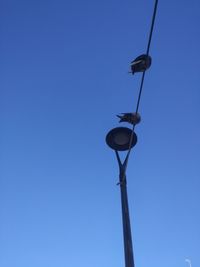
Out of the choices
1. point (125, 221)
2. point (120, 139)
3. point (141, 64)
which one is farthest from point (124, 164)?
point (141, 64)

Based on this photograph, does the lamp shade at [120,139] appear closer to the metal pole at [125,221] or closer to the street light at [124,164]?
the street light at [124,164]

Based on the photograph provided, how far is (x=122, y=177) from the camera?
741cm

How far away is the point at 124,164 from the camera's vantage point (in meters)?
7.61

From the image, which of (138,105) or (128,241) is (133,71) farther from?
(128,241)

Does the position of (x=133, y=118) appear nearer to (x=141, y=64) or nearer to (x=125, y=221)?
(x=141, y=64)

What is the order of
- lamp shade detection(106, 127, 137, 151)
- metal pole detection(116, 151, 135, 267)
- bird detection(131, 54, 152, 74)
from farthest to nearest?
1. lamp shade detection(106, 127, 137, 151)
2. bird detection(131, 54, 152, 74)
3. metal pole detection(116, 151, 135, 267)

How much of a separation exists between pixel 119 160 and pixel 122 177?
0.43 metres

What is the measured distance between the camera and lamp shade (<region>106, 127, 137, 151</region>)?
820cm

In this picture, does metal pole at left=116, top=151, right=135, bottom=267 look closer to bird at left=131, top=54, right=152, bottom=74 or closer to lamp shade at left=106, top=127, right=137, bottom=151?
lamp shade at left=106, top=127, right=137, bottom=151

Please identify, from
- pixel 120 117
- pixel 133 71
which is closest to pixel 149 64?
pixel 133 71

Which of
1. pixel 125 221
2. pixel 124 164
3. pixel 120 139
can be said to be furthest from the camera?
pixel 120 139

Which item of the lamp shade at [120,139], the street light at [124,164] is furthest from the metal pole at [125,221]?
the lamp shade at [120,139]

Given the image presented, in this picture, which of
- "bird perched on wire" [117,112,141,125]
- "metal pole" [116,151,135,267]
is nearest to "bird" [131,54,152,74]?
"bird perched on wire" [117,112,141,125]

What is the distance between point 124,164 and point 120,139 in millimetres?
756
